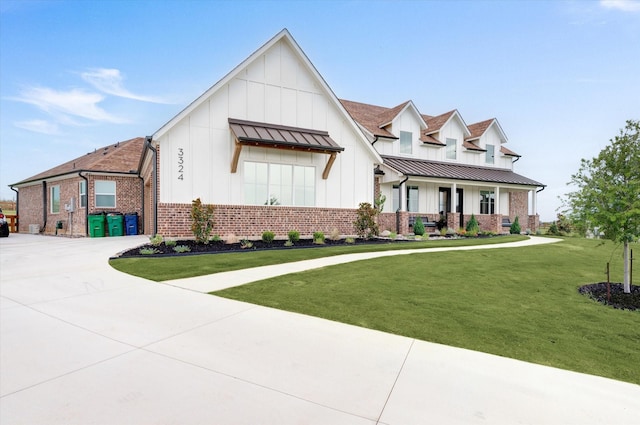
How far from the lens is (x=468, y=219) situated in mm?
22797

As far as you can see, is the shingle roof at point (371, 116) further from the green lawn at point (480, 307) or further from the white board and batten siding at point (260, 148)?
the green lawn at point (480, 307)

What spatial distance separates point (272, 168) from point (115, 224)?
9.65m

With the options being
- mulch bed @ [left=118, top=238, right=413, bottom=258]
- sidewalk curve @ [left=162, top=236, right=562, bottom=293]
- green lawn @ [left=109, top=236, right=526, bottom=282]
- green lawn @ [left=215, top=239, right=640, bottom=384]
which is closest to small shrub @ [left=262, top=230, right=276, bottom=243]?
mulch bed @ [left=118, top=238, right=413, bottom=258]

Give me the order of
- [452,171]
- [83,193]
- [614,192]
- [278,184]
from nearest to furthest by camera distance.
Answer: [614,192] < [278,184] < [83,193] < [452,171]

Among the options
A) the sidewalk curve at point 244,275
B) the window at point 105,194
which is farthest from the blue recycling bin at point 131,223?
the sidewalk curve at point 244,275

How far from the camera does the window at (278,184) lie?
1399 centimetres

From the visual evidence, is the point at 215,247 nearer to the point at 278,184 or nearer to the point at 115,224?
the point at 278,184

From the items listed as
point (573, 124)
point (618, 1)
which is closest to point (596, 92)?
point (573, 124)

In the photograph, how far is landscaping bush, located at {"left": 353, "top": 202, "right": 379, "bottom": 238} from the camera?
1509cm

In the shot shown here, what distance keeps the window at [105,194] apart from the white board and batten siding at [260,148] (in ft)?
26.5

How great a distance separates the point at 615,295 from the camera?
6.54 metres

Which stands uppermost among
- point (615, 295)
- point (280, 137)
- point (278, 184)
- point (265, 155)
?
point (280, 137)

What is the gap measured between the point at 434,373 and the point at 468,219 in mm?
21896

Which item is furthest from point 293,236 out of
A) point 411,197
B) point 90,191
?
point 90,191
